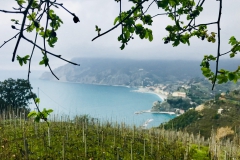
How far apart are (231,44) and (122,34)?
2.16ft

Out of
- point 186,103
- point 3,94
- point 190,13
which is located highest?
point 190,13

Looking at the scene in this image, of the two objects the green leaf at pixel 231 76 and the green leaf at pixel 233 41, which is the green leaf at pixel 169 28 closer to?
the green leaf at pixel 233 41

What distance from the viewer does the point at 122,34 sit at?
1245 mm

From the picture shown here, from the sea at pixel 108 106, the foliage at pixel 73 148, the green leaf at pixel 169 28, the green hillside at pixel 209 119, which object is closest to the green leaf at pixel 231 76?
the green leaf at pixel 169 28

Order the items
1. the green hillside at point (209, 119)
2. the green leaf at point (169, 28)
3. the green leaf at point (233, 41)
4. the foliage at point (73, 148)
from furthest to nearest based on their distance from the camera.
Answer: the green hillside at point (209, 119) → the foliage at point (73, 148) → the green leaf at point (169, 28) → the green leaf at point (233, 41)

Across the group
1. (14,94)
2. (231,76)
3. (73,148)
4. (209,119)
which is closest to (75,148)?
(73,148)

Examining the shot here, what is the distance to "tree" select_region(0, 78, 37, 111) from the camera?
2159 cm

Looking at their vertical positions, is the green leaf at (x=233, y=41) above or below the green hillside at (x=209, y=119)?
above

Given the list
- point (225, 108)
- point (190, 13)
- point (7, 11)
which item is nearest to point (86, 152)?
point (190, 13)

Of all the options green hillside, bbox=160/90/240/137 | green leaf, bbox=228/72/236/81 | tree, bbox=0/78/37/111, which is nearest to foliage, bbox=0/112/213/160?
green leaf, bbox=228/72/236/81

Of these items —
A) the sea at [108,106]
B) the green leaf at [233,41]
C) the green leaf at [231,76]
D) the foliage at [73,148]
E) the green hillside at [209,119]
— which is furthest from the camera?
the sea at [108,106]

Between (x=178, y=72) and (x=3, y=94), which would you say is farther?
(x=178, y=72)

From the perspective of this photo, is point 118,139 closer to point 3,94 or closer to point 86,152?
point 86,152

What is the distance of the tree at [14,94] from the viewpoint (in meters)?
21.6
